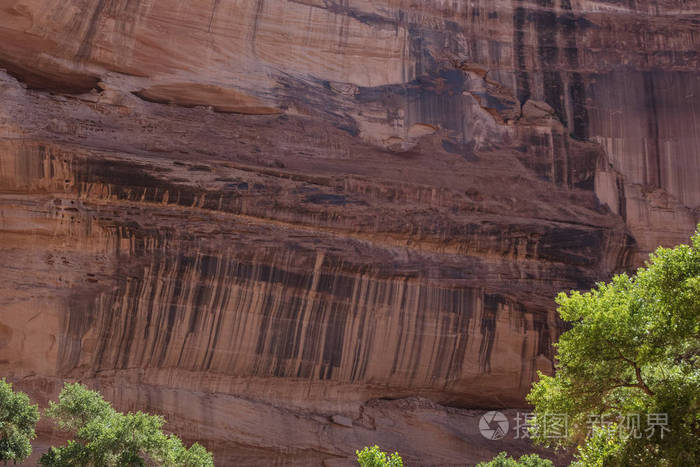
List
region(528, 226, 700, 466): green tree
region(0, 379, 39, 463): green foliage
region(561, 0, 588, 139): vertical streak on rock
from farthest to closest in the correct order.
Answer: region(561, 0, 588, 139): vertical streak on rock → region(0, 379, 39, 463): green foliage → region(528, 226, 700, 466): green tree

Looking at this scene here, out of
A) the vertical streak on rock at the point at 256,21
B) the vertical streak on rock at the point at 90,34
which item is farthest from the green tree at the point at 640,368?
the vertical streak on rock at the point at 90,34

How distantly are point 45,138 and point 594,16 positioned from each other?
17.2m

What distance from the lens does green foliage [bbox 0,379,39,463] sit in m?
11.0

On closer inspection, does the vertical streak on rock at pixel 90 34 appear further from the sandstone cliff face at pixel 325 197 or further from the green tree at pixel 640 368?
the green tree at pixel 640 368

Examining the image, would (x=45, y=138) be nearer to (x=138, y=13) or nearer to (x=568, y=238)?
(x=138, y=13)

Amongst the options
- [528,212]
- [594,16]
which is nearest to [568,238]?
[528,212]

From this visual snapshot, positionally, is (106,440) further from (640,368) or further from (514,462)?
(640,368)

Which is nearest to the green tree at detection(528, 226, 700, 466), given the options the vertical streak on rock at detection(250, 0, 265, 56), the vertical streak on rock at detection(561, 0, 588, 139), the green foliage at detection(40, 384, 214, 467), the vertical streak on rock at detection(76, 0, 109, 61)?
the green foliage at detection(40, 384, 214, 467)

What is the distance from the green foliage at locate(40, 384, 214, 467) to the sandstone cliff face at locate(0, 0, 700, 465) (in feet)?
10.1

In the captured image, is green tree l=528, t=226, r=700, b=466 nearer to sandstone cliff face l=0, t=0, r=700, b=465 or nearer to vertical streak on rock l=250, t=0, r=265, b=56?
sandstone cliff face l=0, t=0, r=700, b=465

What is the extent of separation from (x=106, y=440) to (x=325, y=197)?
824 centimetres

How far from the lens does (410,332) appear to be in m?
17.4

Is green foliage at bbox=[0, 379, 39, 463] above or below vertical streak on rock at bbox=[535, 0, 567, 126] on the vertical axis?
below

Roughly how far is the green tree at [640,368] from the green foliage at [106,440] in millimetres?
6475
